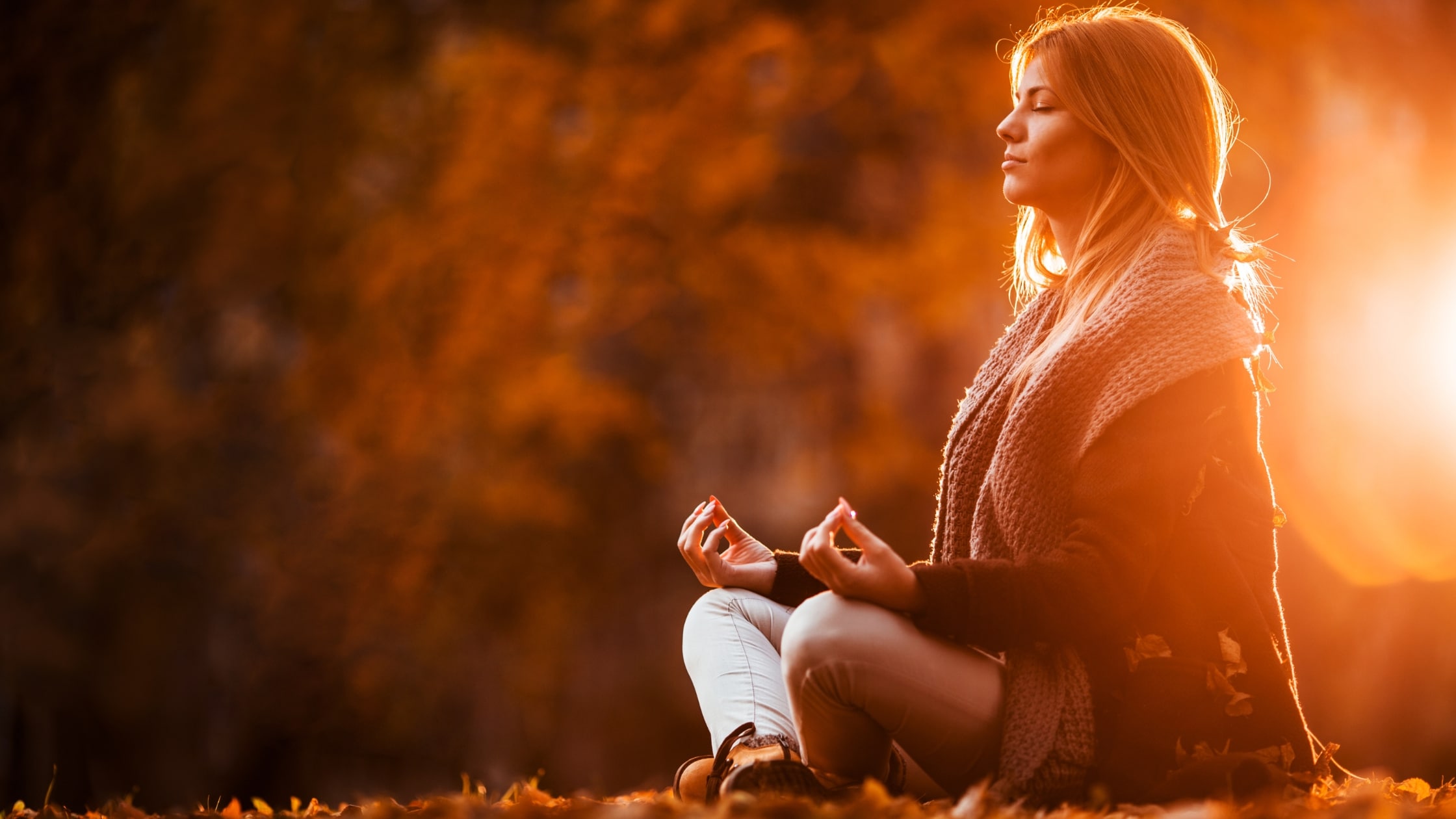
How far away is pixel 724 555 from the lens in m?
2.58

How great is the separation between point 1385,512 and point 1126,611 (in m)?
5.18

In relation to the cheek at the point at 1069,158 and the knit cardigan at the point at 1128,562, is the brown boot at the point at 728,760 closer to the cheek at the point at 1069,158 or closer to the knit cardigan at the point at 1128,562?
the knit cardigan at the point at 1128,562

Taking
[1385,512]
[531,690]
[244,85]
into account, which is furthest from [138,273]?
[1385,512]

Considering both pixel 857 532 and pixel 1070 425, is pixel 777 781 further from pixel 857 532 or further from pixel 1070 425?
pixel 1070 425

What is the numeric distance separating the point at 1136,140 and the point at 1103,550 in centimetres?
77

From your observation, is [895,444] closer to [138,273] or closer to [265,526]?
[265,526]

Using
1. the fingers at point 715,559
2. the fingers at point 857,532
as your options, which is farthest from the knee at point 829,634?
the fingers at point 715,559

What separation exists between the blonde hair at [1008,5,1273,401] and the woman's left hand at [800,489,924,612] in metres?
0.48

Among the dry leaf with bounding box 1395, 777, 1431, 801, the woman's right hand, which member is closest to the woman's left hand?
the woman's right hand

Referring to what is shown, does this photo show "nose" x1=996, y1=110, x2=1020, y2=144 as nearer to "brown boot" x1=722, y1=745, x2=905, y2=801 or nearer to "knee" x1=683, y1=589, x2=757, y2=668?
"knee" x1=683, y1=589, x2=757, y2=668

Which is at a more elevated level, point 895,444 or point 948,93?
point 948,93

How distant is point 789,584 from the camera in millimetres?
2566

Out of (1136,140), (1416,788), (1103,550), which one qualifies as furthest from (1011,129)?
(1416,788)

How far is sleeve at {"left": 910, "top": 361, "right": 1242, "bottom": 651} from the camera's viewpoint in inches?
75.2
